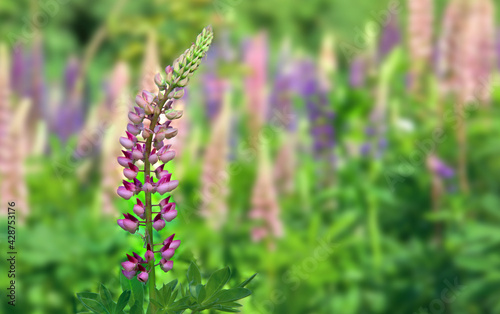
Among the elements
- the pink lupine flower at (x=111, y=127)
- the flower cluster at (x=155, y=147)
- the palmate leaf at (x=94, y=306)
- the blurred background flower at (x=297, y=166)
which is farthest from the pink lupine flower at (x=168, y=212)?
the pink lupine flower at (x=111, y=127)

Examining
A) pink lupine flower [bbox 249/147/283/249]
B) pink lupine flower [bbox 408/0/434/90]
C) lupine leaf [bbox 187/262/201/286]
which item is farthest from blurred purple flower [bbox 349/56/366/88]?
lupine leaf [bbox 187/262/201/286]

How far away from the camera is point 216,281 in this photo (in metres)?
0.69

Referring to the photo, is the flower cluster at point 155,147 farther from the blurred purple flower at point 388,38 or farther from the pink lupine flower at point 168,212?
the blurred purple flower at point 388,38

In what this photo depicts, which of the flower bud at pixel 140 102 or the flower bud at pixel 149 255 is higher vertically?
the flower bud at pixel 140 102

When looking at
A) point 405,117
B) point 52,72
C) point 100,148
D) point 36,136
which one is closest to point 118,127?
point 100,148

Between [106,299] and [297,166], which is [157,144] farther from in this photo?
[297,166]

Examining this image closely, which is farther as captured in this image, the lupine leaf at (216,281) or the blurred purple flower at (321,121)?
the blurred purple flower at (321,121)

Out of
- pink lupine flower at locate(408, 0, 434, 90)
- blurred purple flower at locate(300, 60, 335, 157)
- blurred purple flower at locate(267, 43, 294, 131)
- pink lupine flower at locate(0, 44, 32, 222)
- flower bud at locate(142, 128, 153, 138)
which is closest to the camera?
flower bud at locate(142, 128, 153, 138)

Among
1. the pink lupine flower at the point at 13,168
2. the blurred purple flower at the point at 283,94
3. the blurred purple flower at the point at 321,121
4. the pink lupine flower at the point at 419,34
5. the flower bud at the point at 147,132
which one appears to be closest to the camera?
the flower bud at the point at 147,132

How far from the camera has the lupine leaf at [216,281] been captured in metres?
0.68

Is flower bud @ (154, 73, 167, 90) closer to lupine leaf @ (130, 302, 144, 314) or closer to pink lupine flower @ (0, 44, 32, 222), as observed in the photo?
lupine leaf @ (130, 302, 144, 314)

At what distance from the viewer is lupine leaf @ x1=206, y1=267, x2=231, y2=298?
68 centimetres

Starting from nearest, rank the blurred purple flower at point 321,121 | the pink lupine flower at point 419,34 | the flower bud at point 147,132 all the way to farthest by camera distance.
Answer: the flower bud at point 147,132 → the blurred purple flower at point 321,121 → the pink lupine flower at point 419,34

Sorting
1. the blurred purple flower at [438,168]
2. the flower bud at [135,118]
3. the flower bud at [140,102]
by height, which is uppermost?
the blurred purple flower at [438,168]
